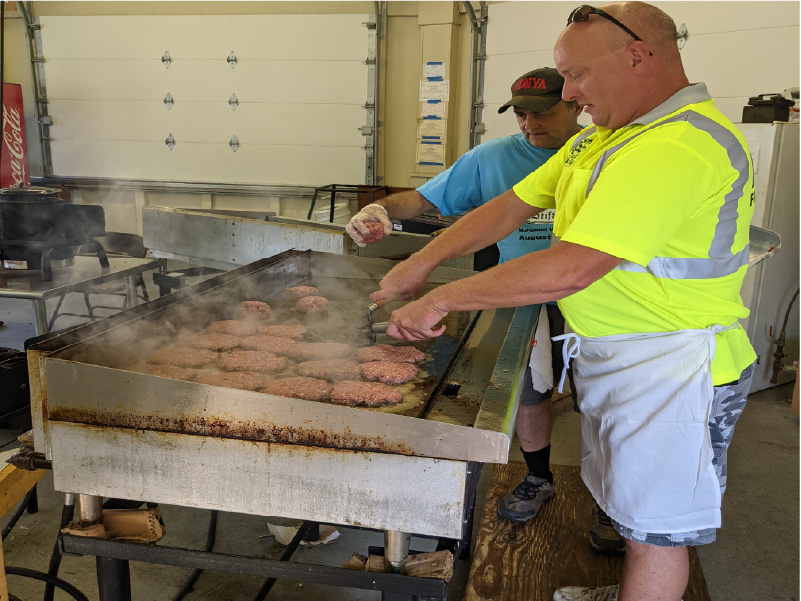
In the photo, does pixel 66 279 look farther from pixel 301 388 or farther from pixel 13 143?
pixel 13 143

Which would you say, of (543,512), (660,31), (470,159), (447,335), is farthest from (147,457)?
(470,159)

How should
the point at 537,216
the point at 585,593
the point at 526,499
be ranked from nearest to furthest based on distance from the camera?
the point at 585,593 < the point at 526,499 < the point at 537,216

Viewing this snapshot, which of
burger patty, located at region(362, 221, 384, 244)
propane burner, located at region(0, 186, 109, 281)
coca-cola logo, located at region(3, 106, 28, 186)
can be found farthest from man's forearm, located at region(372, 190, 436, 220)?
coca-cola logo, located at region(3, 106, 28, 186)

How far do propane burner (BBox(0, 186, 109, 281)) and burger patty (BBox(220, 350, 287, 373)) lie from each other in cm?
238

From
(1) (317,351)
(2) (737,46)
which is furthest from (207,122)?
(1) (317,351)

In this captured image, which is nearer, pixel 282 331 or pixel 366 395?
pixel 366 395

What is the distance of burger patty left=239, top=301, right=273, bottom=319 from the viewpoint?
2.43 metres

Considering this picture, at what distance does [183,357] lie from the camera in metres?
1.92

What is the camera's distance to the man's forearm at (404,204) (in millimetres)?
2984

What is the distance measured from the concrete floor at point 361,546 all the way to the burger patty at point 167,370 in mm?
1222

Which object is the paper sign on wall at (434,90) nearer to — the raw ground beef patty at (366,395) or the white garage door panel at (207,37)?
the white garage door panel at (207,37)

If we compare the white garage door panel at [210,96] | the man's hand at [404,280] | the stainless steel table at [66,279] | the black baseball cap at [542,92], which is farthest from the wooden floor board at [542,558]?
the white garage door panel at [210,96]

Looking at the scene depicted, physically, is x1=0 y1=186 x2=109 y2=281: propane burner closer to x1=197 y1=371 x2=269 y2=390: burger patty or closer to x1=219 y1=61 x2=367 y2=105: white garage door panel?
x1=197 y1=371 x2=269 y2=390: burger patty

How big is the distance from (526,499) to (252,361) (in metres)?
1.40
